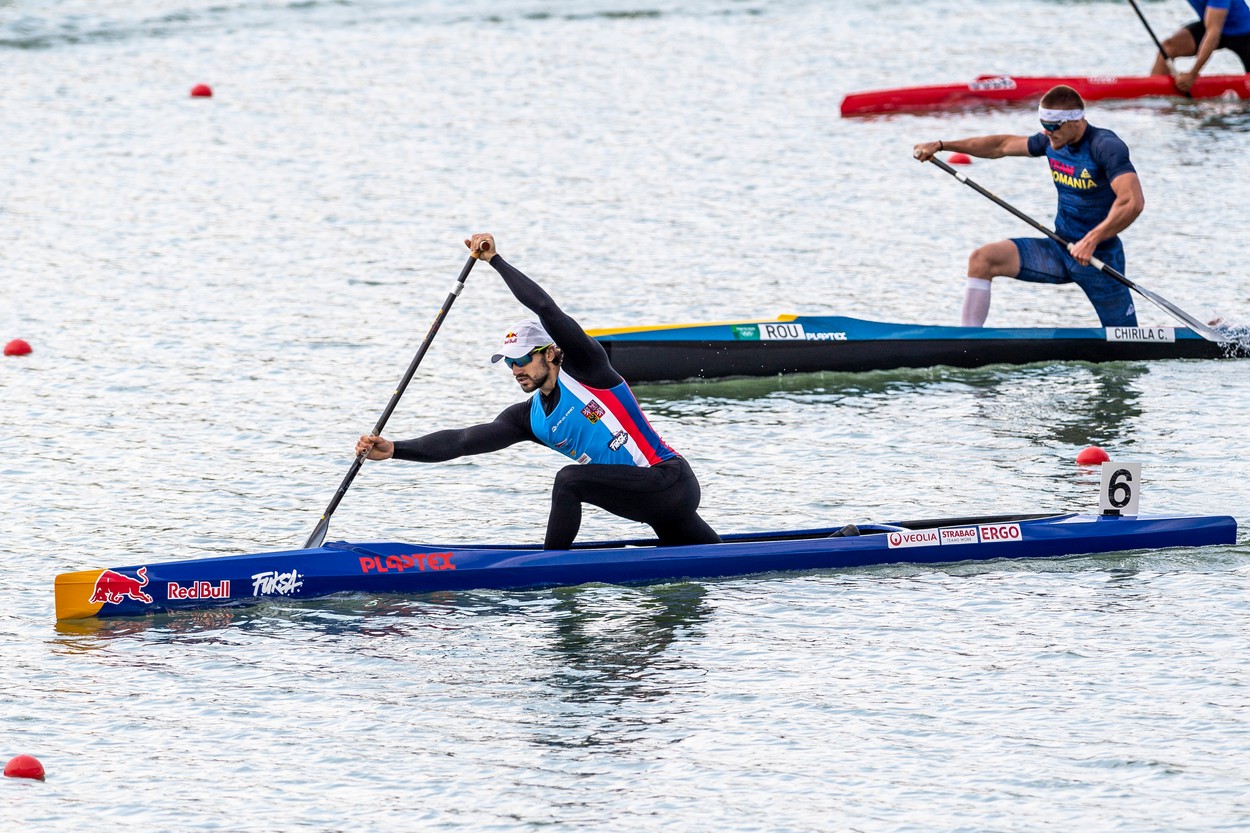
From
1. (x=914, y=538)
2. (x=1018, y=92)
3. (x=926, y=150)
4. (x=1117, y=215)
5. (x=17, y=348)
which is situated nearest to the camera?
(x=914, y=538)

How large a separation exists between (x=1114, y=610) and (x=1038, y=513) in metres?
1.18

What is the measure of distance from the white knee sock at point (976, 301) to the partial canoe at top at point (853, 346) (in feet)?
0.30

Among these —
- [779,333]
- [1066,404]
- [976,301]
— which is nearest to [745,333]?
[779,333]

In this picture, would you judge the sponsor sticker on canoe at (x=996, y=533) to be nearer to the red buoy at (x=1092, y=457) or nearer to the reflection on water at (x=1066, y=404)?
the red buoy at (x=1092, y=457)

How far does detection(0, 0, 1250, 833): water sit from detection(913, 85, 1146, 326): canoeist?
608 millimetres

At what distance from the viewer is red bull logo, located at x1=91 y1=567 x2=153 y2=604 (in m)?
8.39

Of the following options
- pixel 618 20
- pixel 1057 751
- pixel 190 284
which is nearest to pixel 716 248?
pixel 190 284

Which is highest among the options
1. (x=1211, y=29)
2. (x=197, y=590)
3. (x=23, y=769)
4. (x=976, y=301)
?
(x=1211, y=29)

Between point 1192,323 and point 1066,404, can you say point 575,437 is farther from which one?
point 1192,323

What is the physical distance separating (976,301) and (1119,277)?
40.0 inches

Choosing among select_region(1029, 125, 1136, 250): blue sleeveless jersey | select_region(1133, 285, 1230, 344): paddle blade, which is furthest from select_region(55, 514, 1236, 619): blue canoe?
select_region(1133, 285, 1230, 344): paddle blade

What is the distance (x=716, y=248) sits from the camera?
16344mm

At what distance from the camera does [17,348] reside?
1347cm

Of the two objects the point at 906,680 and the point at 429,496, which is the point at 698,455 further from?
the point at 906,680
